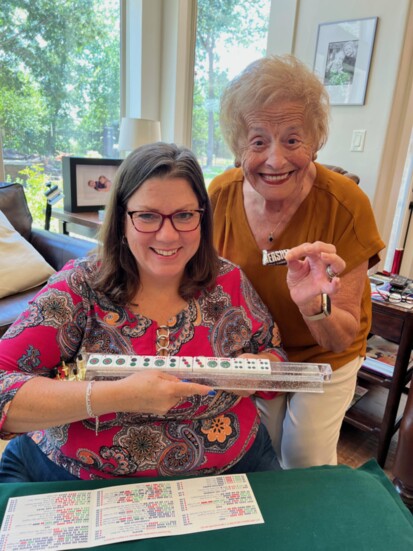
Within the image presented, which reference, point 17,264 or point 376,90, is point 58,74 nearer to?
point 17,264

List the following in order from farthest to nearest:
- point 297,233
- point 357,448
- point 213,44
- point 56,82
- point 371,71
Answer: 1. point 213,44
2. point 56,82
3. point 371,71
4. point 357,448
5. point 297,233

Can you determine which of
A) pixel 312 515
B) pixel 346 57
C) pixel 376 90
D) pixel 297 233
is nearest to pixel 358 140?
pixel 376 90

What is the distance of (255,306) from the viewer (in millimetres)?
1108

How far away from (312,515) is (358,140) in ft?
7.40

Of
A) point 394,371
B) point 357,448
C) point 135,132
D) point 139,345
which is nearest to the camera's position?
point 139,345

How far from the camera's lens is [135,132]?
2.81 m

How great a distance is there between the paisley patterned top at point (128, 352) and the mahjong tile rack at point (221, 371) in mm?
98

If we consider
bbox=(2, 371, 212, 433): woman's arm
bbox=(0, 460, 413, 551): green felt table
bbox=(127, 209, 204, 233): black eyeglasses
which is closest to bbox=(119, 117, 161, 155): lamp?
bbox=(127, 209, 204, 233): black eyeglasses

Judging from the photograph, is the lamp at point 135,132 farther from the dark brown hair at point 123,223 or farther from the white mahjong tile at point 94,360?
the white mahjong tile at point 94,360

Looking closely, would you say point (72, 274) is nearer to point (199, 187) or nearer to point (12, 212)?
point (199, 187)

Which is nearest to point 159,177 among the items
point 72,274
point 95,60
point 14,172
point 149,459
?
point 72,274

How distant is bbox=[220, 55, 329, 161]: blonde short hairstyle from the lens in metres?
1.03

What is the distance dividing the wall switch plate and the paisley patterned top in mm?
1831

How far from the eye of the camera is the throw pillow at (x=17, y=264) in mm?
2062
